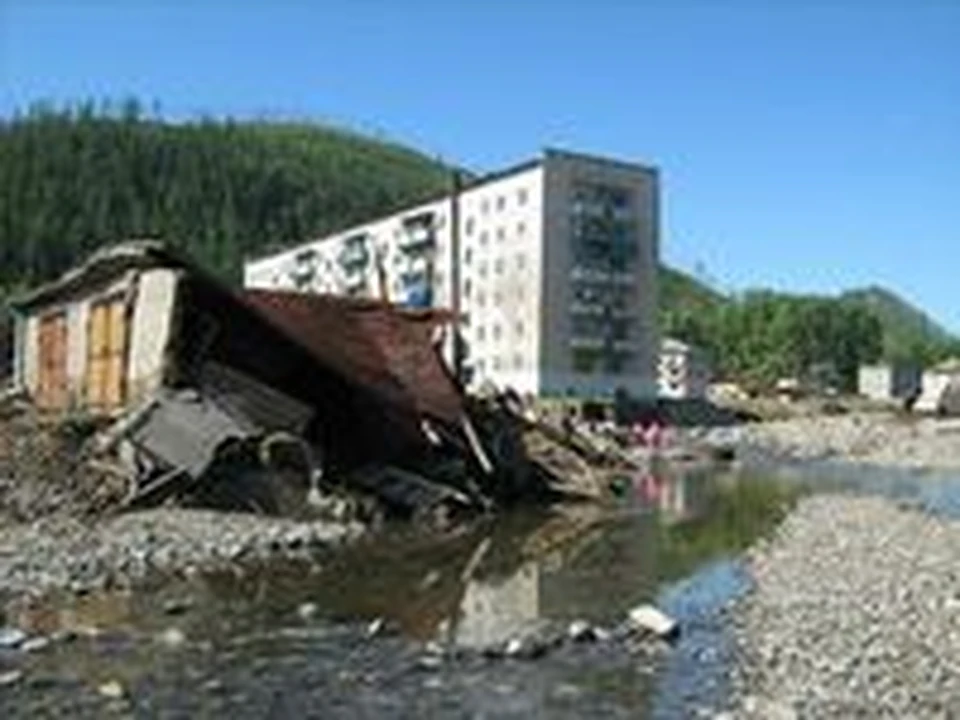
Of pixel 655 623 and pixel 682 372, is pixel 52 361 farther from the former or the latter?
pixel 682 372

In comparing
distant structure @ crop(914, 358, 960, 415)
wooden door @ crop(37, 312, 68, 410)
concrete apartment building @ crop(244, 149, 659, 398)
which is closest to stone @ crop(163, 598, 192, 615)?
wooden door @ crop(37, 312, 68, 410)

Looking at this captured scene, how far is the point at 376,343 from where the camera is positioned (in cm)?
4578

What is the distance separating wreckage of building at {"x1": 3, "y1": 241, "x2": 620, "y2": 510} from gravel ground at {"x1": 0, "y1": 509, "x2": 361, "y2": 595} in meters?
1.83

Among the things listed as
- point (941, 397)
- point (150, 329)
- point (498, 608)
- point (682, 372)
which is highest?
point (682, 372)

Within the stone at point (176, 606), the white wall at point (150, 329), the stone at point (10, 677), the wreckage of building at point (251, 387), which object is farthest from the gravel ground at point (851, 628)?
the white wall at point (150, 329)

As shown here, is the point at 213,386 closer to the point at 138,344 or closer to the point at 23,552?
the point at 138,344

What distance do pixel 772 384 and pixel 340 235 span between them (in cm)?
5066

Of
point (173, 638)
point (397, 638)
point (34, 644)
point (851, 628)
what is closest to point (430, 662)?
point (397, 638)

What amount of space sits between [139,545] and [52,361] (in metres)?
19.4

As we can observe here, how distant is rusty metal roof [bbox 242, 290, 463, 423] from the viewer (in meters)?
43.3

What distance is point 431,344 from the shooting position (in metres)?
47.0

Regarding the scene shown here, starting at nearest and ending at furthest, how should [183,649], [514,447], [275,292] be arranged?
[183,649] → [275,292] → [514,447]

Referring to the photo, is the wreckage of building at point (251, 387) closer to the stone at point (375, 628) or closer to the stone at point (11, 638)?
the stone at point (375, 628)

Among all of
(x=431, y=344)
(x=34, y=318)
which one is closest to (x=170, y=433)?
(x=431, y=344)
